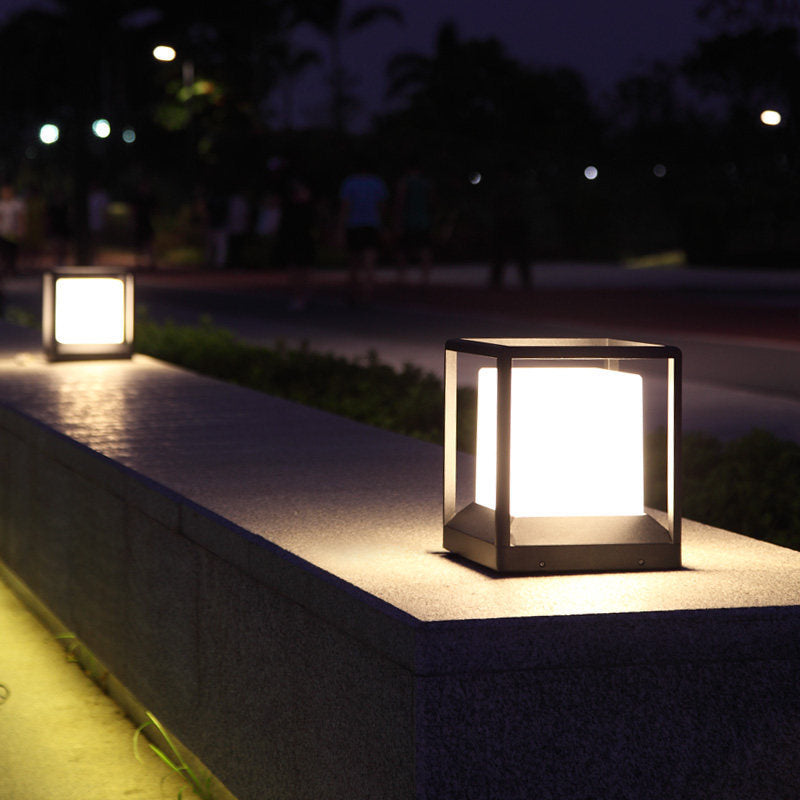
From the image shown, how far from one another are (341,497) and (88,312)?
195 inches

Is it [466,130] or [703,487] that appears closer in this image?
[703,487]

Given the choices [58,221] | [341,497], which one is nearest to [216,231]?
Result: [58,221]

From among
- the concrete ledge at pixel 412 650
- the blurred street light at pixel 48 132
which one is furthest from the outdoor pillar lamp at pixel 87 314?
the blurred street light at pixel 48 132

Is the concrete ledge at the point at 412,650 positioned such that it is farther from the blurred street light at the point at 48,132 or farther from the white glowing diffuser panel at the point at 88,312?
the blurred street light at the point at 48,132

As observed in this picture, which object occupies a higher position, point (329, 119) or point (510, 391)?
point (329, 119)

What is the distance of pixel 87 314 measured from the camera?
921cm

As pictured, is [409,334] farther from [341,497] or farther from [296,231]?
[341,497]

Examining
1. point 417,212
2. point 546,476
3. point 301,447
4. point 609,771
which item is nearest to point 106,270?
point 301,447

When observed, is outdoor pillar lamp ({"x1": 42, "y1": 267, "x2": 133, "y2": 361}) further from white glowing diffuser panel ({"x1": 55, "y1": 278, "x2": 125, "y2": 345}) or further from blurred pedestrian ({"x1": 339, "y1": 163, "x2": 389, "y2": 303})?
blurred pedestrian ({"x1": 339, "y1": 163, "x2": 389, "y2": 303})

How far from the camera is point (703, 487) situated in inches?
249

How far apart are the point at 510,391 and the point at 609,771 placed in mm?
886

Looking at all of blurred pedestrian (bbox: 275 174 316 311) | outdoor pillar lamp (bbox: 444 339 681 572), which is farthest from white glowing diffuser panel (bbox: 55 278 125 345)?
blurred pedestrian (bbox: 275 174 316 311)

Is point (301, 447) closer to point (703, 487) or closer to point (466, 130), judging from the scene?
point (703, 487)

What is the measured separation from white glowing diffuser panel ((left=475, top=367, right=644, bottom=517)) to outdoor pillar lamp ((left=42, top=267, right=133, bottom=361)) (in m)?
5.87
